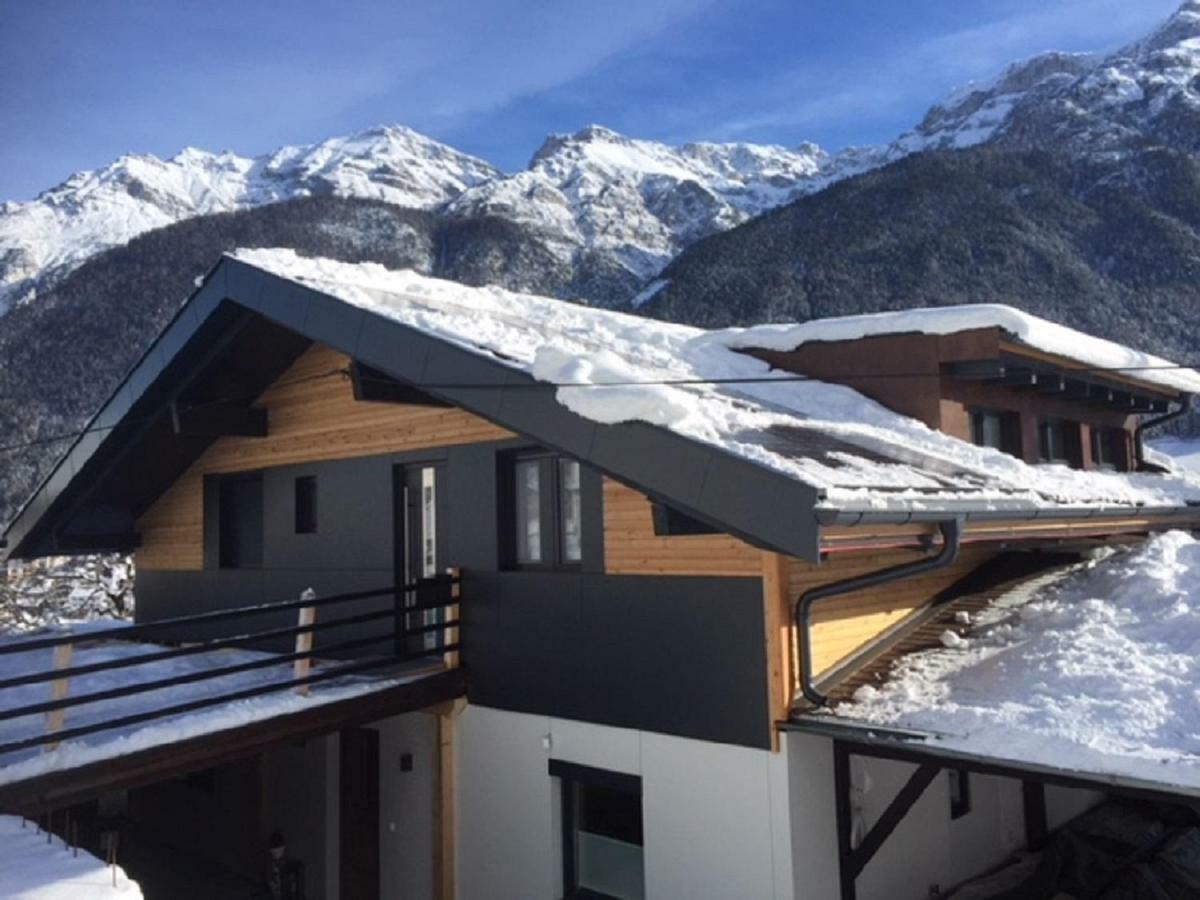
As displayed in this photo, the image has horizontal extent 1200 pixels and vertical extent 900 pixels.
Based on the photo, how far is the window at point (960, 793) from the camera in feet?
26.5

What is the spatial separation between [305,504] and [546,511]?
3660 millimetres

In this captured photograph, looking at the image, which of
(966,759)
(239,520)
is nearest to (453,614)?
(239,520)

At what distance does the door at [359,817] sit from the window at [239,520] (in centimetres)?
270

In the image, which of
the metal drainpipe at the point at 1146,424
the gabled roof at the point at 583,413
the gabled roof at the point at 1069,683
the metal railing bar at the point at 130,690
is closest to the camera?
the gabled roof at the point at 1069,683

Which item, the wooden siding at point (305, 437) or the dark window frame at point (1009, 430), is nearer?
the wooden siding at point (305, 437)

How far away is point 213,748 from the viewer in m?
6.74

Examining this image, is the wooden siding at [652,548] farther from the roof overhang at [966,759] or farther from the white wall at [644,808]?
the white wall at [644,808]

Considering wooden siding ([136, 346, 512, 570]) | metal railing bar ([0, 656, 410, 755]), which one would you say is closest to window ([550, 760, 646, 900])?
metal railing bar ([0, 656, 410, 755])

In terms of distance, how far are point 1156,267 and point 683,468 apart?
52.7 metres

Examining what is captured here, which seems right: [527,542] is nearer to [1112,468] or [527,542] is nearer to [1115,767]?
[1115,767]

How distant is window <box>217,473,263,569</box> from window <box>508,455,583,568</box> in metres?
4.26

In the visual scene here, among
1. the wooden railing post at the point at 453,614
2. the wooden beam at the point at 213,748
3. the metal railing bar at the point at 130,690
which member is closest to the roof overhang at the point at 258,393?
the wooden railing post at the point at 453,614

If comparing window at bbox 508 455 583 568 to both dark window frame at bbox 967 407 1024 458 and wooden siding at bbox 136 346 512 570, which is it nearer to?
wooden siding at bbox 136 346 512 570

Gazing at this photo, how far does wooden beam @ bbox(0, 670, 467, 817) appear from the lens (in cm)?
598
